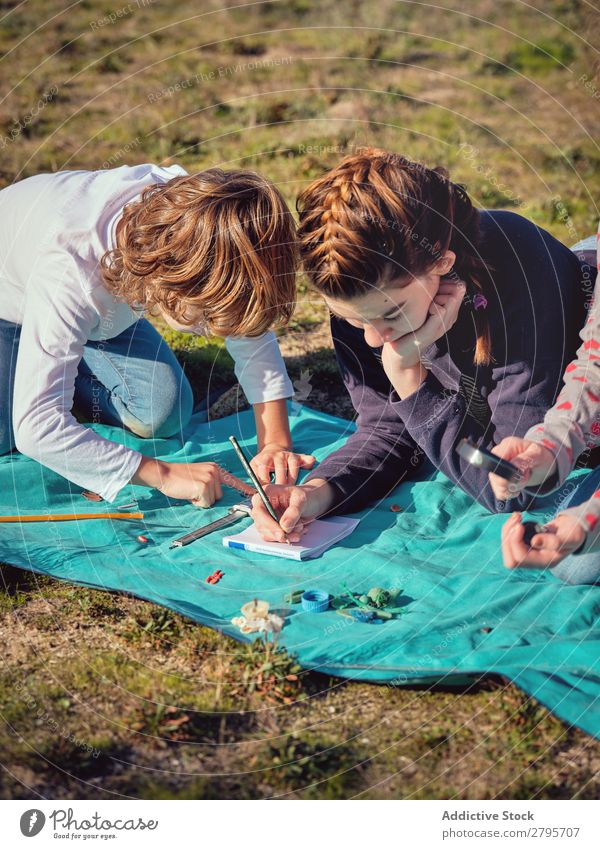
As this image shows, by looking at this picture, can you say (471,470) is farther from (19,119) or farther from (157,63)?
(157,63)

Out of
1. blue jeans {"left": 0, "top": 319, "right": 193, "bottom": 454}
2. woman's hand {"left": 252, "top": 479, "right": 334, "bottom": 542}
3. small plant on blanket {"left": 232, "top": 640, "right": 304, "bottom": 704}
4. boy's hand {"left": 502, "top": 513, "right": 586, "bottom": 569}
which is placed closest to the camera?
boy's hand {"left": 502, "top": 513, "right": 586, "bottom": 569}

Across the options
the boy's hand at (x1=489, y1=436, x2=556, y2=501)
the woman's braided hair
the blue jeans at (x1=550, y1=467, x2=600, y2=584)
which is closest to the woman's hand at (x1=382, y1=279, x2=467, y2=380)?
the woman's braided hair

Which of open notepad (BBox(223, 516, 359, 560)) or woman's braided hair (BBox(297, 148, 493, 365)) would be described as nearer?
woman's braided hair (BBox(297, 148, 493, 365))

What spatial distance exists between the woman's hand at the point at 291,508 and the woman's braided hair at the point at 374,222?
0.75m

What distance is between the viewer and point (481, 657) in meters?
2.62

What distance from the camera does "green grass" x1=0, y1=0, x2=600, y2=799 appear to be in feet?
7.95

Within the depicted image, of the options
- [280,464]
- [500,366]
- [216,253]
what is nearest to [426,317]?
[500,366]

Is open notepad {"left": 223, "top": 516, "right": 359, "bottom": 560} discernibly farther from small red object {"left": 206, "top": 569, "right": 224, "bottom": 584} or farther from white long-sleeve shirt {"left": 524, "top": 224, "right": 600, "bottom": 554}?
white long-sleeve shirt {"left": 524, "top": 224, "right": 600, "bottom": 554}

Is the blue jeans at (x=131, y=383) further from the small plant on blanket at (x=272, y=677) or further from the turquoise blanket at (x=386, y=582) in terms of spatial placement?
the small plant on blanket at (x=272, y=677)

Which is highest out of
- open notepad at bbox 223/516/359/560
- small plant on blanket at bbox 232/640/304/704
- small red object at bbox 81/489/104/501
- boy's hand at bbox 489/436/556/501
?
boy's hand at bbox 489/436/556/501

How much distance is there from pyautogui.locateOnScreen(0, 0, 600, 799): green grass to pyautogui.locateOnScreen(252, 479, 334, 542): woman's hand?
460 millimetres

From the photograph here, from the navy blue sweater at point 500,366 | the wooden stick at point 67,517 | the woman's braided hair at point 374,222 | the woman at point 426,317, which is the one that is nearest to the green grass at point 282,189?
the wooden stick at point 67,517

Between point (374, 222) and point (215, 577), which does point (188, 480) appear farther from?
point (374, 222)

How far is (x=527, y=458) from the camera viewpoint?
273 centimetres
